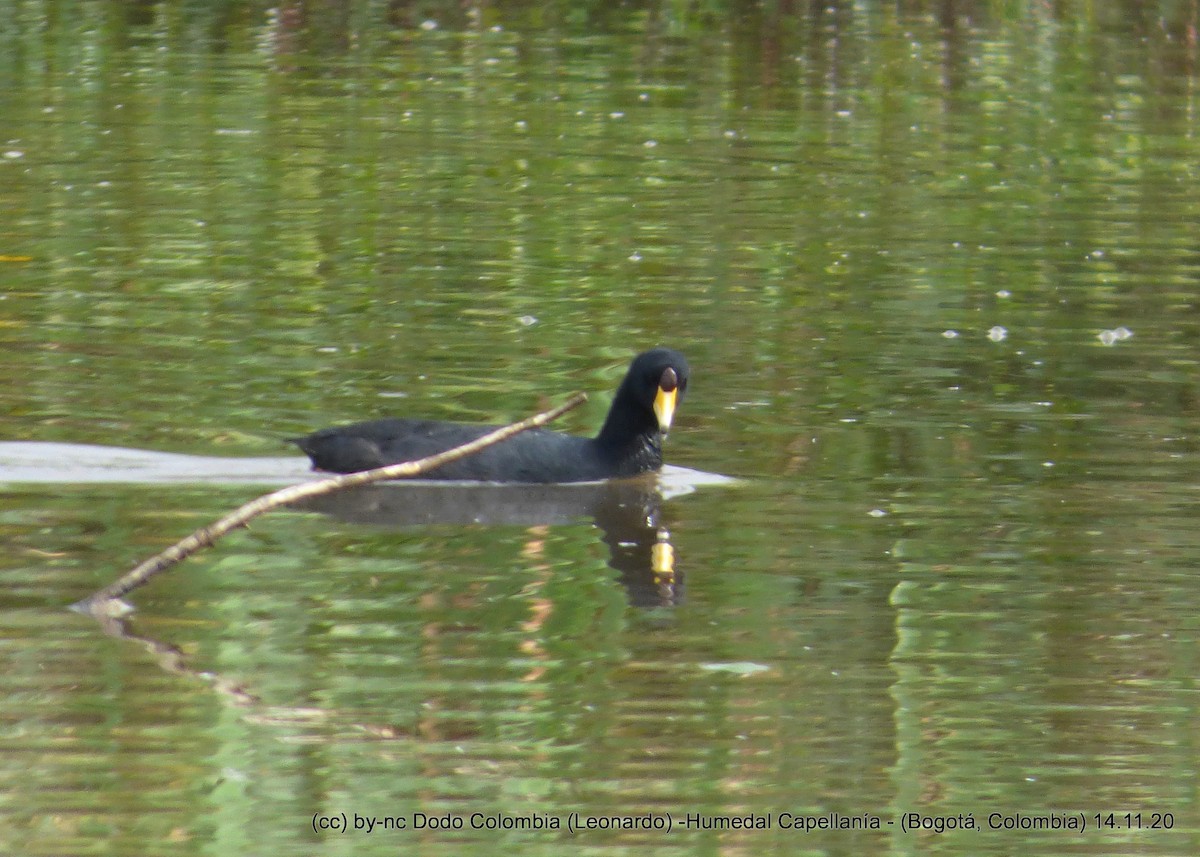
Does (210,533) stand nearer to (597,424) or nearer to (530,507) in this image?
(530,507)

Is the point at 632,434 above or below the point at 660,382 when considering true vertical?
below

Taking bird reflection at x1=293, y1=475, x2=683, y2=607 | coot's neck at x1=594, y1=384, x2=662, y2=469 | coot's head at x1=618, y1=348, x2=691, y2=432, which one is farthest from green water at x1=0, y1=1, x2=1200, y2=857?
coot's head at x1=618, y1=348, x2=691, y2=432

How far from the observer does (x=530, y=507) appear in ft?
28.5

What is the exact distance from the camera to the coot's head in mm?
8953

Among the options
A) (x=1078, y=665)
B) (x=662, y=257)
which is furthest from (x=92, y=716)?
(x=662, y=257)

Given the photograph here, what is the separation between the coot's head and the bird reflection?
29cm

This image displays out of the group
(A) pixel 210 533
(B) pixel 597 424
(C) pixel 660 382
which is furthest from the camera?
(B) pixel 597 424

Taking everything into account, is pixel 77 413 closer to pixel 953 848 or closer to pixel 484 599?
pixel 484 599

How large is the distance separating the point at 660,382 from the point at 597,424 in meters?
1.23

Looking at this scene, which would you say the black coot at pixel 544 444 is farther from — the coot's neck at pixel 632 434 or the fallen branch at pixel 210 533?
the fallen branch at pixel 210 533

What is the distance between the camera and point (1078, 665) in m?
6.62

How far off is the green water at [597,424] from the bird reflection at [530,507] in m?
0.14

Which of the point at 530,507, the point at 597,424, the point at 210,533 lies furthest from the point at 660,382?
the point at 210,533

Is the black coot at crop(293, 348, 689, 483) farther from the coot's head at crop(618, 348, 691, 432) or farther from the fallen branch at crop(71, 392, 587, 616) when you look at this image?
the fallen branch at crop(71, 392, 587, 616)
